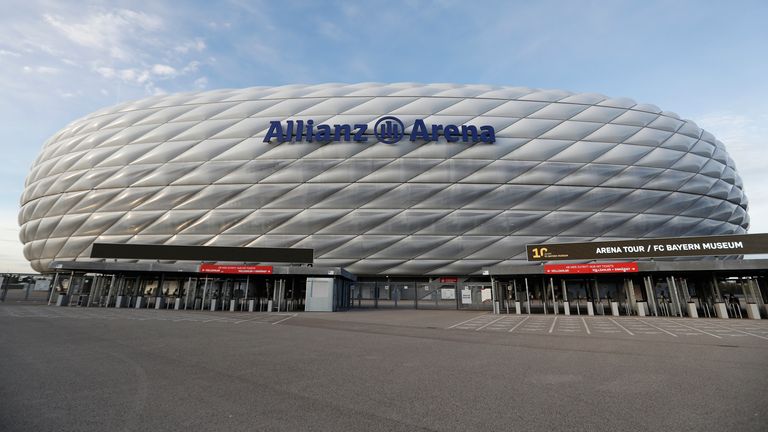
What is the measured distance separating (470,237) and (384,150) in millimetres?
10287

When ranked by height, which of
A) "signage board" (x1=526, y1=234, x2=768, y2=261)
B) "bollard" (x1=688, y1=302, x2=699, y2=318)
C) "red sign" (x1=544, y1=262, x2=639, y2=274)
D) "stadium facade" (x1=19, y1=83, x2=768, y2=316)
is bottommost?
"bollard" (x1=688, y1=302, x2=699, y2=318)

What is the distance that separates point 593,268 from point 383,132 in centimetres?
1894

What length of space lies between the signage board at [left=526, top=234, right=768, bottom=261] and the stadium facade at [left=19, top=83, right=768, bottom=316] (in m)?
6.43

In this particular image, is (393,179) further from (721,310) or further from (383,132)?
(721,310)

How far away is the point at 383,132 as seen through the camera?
30672mm

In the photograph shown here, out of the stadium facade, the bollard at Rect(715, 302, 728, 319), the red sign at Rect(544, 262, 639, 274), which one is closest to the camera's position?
the bollard at Rect(715, 302, 728, 319)

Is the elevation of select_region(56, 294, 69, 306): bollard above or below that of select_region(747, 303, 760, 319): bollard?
above

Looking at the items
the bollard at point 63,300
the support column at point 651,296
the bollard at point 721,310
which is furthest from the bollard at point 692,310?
the bollard at point 63,300

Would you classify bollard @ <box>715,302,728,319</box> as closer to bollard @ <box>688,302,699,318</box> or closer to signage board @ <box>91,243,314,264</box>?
bollard @ <box>688,302,699,318</box>

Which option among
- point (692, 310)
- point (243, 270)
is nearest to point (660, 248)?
point (692, 310)

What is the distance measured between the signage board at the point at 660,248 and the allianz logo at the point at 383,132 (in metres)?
12.0

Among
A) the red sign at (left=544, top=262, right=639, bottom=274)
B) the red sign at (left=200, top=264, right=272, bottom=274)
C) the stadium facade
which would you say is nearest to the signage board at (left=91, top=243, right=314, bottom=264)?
the red sign at (left=200, top=264, right=272, bottom=274)

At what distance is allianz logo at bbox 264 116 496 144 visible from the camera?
30.5 m

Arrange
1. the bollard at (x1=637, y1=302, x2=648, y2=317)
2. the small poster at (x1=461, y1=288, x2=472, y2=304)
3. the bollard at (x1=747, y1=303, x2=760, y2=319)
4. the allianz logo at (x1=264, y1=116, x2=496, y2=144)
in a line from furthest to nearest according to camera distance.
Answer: the allianz logo at (x1=264, y1=116, x2=496, y2=144), the small poster at (x1=461, y1=288, x2=472, y2=304), the bollard at (x1=637, y1=302, x2=648, y2=317), the bollard at (x1=747, y1=303, x2=760, y2=319)
